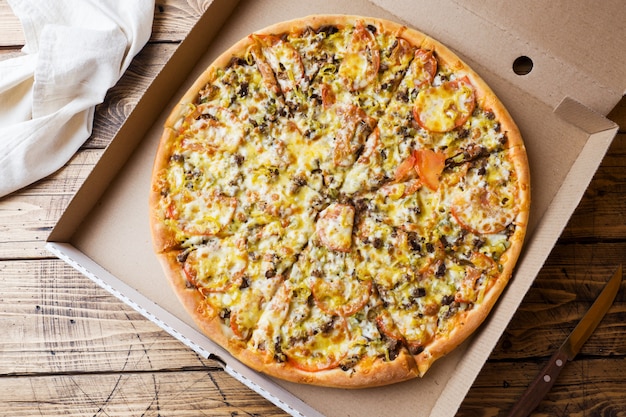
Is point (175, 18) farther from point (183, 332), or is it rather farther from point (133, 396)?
point (133, 396)

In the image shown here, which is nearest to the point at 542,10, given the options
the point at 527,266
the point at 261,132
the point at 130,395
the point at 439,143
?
the point at 439,143

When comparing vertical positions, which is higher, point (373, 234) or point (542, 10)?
point (542, 10)

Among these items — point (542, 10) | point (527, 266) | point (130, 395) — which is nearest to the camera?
point (527, 266)

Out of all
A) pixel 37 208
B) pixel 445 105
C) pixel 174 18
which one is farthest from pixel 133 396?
pixel 445 105

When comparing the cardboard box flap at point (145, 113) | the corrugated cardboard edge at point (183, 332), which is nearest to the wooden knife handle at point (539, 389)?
the corrugated cardboard edge at point (183, 332)

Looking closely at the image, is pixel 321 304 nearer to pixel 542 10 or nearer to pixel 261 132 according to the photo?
pixel 261 132

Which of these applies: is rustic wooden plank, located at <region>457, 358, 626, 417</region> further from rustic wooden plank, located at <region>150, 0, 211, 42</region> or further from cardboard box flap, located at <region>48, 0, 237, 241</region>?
rustic wooden plank, located at <region>150, 0, 211, 42</region>
